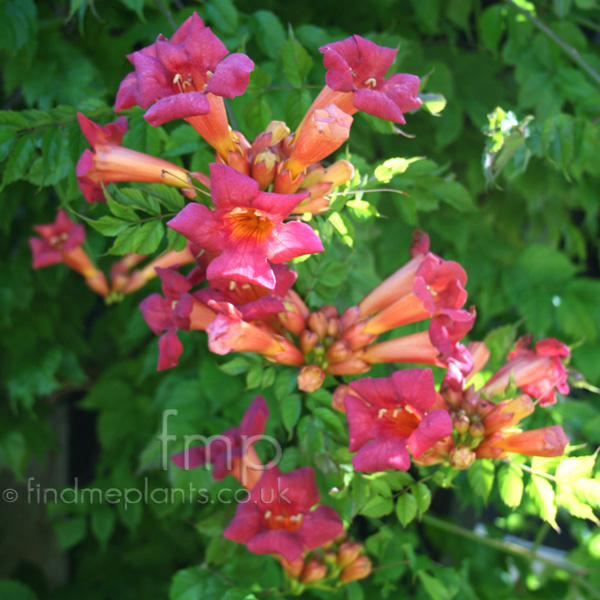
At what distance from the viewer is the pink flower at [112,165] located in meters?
1.67

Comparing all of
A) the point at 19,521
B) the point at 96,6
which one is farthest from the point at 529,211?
the point at 19,521

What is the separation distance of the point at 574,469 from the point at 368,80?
1.22m

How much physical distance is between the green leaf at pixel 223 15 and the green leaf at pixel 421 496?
70.1 inches

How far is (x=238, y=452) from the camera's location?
6.54 ft

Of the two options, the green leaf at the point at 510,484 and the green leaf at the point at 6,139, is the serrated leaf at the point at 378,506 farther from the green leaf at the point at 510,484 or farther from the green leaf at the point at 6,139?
the green leaf at the point at 6,139

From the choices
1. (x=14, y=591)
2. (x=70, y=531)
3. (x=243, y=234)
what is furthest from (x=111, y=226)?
(x=14, y=591)

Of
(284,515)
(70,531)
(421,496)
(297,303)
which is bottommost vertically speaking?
(70,531)

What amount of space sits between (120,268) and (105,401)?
912 millimetres

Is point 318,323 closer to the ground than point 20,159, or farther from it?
closer to the ground

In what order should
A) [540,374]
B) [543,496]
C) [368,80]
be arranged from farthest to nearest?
[540,374] < [543,496] < [368,80]

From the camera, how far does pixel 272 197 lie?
137cm

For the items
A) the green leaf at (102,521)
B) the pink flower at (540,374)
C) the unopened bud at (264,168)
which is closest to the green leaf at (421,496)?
the pink flower at (540,374)

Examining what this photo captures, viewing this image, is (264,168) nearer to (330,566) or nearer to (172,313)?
(172,313)

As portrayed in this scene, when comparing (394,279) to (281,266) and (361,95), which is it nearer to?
(281,266)
